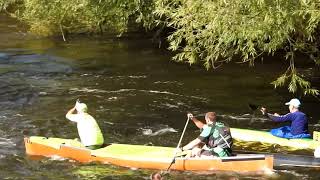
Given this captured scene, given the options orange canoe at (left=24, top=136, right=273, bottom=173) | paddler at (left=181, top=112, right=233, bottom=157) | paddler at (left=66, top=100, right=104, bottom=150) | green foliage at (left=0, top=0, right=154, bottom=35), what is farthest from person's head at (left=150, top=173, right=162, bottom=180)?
green foliage at (left=0, top=0, right=154, bottom=35)

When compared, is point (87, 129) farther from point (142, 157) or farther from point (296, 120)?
point (296, 120)

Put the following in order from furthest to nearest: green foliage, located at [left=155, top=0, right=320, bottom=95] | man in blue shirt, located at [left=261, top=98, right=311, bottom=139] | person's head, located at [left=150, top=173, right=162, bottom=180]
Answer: man in blue shirt, located at [left=261, top=98, right=311, bottom=139] → green foliage, located at [left=155, top=0, right=320, bottom=95] → person's head, located at [left=150, top=173, right=162, bottom=180]

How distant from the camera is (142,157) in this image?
11664mm

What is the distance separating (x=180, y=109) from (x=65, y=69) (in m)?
8.04

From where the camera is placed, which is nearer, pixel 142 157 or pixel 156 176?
pixel 156 176

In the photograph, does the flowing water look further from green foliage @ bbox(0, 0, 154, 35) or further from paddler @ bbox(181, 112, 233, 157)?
green foliage @ bbox(0, 0, 154, 35)

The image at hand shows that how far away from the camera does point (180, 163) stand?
11297 millimetres

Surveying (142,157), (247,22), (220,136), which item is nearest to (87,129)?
(142,157)

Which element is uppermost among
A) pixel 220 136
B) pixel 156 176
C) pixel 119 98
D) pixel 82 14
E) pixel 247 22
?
pixel 247 22

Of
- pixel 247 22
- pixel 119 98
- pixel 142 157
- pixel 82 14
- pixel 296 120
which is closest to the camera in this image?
pixel 247 22

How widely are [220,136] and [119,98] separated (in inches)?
296

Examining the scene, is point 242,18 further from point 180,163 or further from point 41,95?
point 41,95

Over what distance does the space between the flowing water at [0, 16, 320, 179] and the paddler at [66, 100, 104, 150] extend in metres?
0.53

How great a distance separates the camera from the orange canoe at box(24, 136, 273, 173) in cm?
1095
